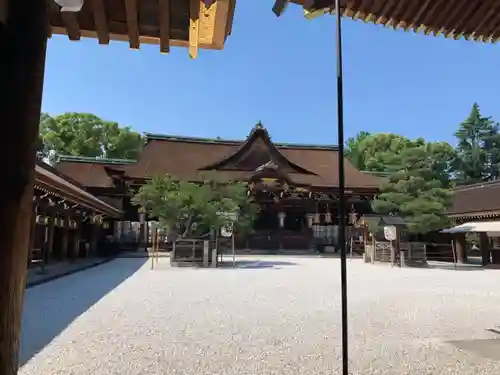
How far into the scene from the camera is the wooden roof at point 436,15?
109 inches

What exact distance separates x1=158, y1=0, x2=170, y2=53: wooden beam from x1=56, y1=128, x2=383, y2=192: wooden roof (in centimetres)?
2022

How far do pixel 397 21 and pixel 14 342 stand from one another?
2927mm

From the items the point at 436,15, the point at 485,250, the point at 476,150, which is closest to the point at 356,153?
the point at 476,150

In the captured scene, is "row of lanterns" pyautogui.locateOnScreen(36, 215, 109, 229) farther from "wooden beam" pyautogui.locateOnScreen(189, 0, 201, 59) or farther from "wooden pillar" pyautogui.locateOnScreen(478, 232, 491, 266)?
"wooden pillar" pyautogui.locateOnScreen(478, 232, 491, 266)

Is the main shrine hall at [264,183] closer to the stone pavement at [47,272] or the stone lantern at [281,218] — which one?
the stone lantern at [281,218]

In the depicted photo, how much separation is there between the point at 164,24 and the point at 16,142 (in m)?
1.37

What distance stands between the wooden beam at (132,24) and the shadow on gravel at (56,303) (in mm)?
2992

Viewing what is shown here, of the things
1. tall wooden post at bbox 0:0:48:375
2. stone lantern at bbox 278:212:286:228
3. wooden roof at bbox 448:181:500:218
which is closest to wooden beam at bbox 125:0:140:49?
tall wooden post at bbox 0:0:48:375

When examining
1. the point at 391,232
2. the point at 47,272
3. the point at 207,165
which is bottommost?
the point at 47,272

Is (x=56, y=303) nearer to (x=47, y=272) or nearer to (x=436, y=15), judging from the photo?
(x=47, y=272)

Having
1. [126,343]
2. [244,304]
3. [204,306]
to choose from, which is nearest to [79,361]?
[126,343]

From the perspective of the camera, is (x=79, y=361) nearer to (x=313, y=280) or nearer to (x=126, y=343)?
(x=126, y=343)

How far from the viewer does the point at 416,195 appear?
56.0ft

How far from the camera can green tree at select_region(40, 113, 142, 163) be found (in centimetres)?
3316
